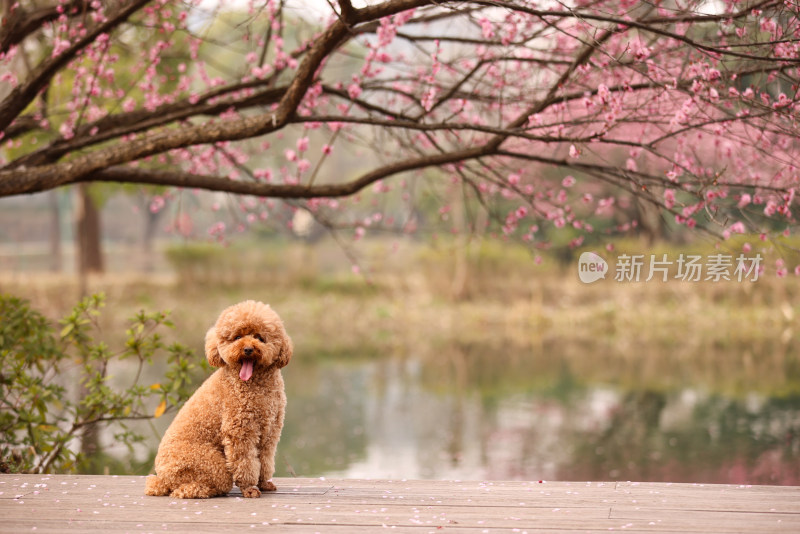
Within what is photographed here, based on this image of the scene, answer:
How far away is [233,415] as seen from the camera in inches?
132

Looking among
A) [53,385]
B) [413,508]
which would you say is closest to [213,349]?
[413,508]

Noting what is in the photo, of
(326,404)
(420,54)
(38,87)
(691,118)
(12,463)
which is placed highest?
(420,54)

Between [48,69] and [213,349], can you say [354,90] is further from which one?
[213,349]

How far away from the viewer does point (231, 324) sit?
3314 millimetres

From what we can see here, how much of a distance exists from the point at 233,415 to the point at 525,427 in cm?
660

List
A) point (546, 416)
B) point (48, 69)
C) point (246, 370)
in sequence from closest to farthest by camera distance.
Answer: point (246, 370) < point (48, 69) < point (546, 416)

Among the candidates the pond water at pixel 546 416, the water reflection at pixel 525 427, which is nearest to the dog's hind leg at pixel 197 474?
the water reflection at pixel 525 427

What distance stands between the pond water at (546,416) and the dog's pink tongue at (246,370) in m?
4.64

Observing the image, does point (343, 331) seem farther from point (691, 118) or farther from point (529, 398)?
point (691, 118)

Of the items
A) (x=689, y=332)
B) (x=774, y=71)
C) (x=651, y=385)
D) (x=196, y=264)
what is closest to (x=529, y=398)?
(x=651, y=385)

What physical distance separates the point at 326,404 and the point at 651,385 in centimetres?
427

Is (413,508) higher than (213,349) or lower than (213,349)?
lower

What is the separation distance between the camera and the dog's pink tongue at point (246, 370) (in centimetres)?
331

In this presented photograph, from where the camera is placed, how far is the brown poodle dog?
332cm
